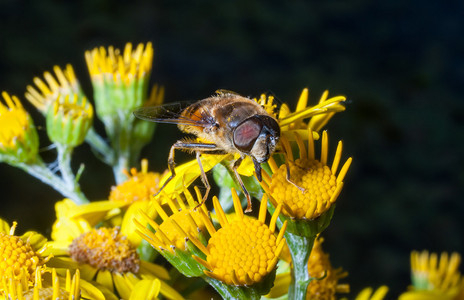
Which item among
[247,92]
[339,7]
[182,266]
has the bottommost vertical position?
[182,266]

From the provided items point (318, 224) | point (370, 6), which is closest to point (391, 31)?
point (370, 6)

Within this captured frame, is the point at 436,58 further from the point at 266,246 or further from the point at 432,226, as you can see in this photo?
the point at 266,246

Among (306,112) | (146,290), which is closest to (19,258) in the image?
(146,290)

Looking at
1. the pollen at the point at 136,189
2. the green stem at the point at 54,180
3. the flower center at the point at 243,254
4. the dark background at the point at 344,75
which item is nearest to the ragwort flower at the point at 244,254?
the flower center at the point at 243,254

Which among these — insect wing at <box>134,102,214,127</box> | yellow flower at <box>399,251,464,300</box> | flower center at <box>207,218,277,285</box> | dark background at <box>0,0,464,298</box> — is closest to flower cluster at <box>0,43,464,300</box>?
flower center at <box>207,218,277,285</box>

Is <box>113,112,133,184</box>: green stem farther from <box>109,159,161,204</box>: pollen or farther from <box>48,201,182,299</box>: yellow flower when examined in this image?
<box>48,201,182,299</box>: yellow flower

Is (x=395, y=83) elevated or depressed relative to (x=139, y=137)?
elevated
